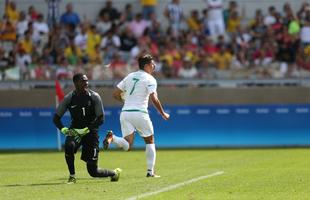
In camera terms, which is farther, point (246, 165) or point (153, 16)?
point (153, 16)

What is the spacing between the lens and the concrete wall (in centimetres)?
3080

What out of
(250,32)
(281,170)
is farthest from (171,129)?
(281,170)

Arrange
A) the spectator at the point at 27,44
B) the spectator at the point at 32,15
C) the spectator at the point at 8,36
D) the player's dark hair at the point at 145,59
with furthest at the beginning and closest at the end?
the spectator at the point at 32,15 → the spectator at the point at 8,36 → the spectator at the point at 27,44 → the player's dark hair at the point at 145,59

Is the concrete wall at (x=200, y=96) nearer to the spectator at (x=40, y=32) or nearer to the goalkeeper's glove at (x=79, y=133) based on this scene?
the spectator at (x=40, y=32)

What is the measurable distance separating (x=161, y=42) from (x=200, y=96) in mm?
2573

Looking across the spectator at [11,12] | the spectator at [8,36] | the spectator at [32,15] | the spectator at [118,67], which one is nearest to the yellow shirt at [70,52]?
the spectator at [118,67]

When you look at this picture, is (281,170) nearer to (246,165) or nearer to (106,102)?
(246,165)

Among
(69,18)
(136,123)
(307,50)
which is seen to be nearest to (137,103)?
Result: (136,123)

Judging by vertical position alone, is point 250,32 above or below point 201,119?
above

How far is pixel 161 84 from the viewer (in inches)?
1224

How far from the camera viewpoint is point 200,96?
3111 cm

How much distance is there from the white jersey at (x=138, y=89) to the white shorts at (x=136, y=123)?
116 millimetres

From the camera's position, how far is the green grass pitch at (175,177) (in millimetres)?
12914

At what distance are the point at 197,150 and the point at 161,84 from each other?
13.8 feet
